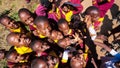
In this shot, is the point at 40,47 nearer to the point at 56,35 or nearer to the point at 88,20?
the point at 56,35

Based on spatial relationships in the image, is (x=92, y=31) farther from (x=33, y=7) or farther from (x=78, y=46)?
(x=33, y=7)

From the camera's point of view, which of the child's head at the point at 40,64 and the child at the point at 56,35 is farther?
the child at the point at 56,35

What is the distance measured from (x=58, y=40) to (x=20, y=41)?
0.55 meters

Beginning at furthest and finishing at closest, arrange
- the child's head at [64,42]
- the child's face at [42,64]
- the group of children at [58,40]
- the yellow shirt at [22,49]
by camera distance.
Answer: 1. the yellow shirt at [22,49]
2. the child's head at [64,42]
3. the group of children at [58,40]
4. the child's face at [42,64]

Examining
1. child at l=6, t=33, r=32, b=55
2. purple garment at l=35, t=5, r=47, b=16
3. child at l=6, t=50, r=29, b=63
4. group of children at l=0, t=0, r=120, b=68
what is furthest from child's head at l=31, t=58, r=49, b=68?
purple garment at l=35, t=5, r=47, b=16

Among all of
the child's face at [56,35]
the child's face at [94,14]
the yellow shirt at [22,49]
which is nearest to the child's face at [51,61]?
the child's face at [56,35]

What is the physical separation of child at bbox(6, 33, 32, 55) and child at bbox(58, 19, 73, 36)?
505 mm

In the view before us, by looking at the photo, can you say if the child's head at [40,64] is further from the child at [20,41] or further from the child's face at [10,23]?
the child's face at [10,23]

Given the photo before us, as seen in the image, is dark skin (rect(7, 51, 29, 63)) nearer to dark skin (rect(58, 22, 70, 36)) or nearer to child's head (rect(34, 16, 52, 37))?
child's head (rect(34, 16, 52, 37))

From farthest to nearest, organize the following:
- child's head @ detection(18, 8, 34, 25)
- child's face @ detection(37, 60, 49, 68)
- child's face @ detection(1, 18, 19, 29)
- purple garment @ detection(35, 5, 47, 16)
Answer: purple garment @ detection(35, 5, 47, 16) → child's face @ detection(1, 18, 19, 29) → child's head @ detection(18, 8, 34, 25) → child's face @ detection(37, 60, 49, 68)

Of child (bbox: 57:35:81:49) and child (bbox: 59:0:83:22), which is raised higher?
child (bbox: 59:0:83:22)

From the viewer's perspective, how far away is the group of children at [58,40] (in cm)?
358

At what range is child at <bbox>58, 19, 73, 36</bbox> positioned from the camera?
3.87 metres

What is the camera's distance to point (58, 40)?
393cm
